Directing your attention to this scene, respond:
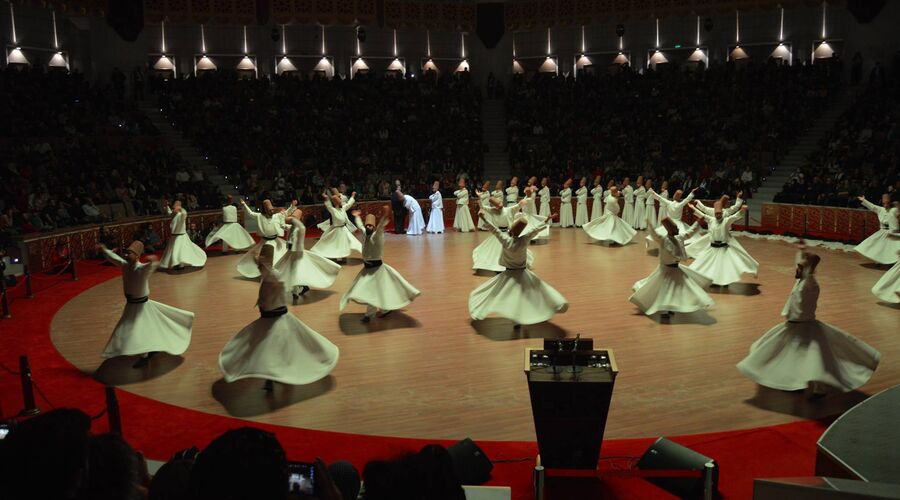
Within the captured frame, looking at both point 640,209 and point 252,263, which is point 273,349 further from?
point 640,209

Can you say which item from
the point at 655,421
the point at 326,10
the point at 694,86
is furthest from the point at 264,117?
the point at 655,421

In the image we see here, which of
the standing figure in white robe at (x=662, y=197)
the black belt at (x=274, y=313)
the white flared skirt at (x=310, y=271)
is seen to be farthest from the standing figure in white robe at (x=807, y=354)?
the standing figure in white robe at (x=662, y=197)

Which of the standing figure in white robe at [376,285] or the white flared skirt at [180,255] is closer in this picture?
the standing figure in white robe at [376,285]

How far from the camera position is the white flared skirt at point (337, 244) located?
1680cm

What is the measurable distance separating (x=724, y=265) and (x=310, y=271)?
24.9 feet

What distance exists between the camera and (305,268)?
44.7 feet

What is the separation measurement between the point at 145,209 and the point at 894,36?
1050 inches

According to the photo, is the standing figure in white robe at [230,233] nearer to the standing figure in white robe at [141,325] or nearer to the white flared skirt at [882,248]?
the standing figure in white robe at [141,325]

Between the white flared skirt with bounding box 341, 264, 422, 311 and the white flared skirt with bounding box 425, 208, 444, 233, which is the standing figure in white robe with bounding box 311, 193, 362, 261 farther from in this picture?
the white flared skirt with bounding box 425, 208, 444, 233

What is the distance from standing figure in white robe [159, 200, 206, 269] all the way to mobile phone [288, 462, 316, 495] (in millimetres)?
13518

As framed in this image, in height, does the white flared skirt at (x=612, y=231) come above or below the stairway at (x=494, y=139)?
below

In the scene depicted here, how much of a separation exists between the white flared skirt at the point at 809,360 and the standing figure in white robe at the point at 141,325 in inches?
272

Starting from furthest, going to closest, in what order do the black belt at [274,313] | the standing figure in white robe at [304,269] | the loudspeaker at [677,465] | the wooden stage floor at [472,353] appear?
the standing figure in white robe at [304,269] → the black belt at [274,313] → the wooden stage floor at [472,353] → the loudspeaker at [677,465]

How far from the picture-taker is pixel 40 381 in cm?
906
